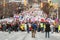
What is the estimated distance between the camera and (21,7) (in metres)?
122

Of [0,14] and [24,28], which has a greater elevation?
[24,28]

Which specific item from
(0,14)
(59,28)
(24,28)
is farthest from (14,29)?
(0,14)

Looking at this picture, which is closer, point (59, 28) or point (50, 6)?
point (59, 28)

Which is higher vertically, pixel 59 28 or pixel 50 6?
pixel 59 28

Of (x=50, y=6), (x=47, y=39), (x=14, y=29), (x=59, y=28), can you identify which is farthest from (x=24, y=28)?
(x=50, y=6)

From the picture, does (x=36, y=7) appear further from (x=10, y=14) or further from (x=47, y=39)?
(x=47, y=39)

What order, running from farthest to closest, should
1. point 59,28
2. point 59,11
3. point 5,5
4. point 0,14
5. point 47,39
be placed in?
point 5,5, point 0,14, point 59,11, point 59,28, point 47,39

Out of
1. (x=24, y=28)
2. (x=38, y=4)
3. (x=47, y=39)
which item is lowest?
(x=38, y=4)

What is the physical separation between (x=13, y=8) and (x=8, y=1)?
8.63 ft

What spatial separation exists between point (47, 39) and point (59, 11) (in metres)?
53.8

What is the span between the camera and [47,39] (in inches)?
1227

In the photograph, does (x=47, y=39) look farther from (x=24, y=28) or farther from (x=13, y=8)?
(x=13, y=8)

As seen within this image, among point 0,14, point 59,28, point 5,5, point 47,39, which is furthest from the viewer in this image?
point 5,5

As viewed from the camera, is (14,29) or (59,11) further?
(59,11)
